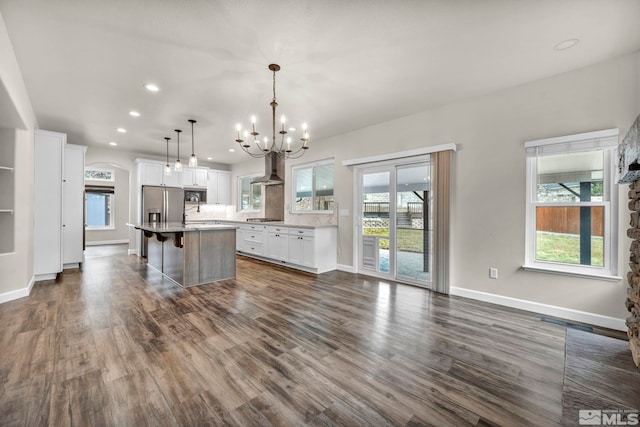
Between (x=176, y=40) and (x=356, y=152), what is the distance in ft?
10.6

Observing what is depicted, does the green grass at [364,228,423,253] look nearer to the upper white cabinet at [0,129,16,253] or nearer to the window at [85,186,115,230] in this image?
the upper white cabinet at [0,129,16,253]

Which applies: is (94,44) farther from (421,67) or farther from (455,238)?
(455,238)

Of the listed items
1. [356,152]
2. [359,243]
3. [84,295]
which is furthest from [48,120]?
[359,243]

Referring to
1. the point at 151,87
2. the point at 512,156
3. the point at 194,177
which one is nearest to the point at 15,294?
the point at 151,87

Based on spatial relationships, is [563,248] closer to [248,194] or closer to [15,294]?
[15,294]

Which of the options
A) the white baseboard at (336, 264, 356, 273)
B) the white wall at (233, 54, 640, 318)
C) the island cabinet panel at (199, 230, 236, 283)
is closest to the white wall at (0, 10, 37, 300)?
the island cabinet panel at (199, 230, 236, 283)

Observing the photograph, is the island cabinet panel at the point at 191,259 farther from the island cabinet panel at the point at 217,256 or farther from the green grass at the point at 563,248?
the green grass at the point at 563,248

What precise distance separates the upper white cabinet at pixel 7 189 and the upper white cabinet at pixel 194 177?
3.81 metres

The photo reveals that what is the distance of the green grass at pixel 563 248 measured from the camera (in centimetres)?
274

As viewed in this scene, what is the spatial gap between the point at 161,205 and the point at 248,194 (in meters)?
2.25

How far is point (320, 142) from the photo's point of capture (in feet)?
18.1

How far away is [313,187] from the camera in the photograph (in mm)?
5730

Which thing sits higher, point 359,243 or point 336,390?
point 359,243

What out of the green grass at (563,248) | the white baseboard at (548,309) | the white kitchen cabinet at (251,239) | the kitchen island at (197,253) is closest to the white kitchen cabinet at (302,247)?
the white kitchen cabinet at (251,239)
